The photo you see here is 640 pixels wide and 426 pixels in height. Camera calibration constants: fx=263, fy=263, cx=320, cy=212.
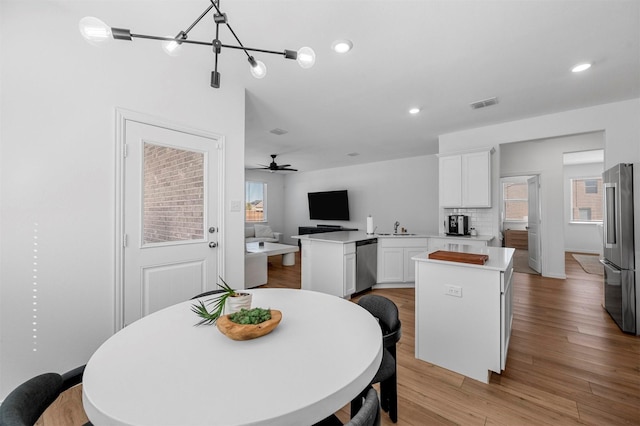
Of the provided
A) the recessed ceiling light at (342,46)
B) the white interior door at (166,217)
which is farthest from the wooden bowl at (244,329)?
the recessed ceiling light at (342,46)

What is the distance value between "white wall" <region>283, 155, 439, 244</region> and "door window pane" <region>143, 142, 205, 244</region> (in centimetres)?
545

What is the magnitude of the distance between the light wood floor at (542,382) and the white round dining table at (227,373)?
3.43 ft

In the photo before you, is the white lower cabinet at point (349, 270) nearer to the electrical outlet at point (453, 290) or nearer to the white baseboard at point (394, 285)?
the white baseboard at point (394, 285)

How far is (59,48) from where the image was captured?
1.77 m

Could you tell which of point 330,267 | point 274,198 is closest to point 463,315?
point 330,267

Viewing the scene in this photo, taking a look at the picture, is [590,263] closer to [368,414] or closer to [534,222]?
[534,222]

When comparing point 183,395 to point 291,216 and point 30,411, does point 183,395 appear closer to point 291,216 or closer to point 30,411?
point 30,411

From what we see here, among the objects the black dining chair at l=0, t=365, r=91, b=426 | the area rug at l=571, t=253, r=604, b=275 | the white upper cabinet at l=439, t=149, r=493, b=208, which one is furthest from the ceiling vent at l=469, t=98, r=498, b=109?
the area rug at l=571, t=253, r=604, b=275

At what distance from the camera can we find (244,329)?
1039 mm

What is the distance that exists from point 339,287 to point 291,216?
592 cm

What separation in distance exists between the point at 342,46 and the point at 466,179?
3.12 meters

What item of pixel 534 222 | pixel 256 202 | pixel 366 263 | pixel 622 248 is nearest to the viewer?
pixel 622 248

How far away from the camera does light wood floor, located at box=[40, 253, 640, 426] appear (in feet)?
5.43

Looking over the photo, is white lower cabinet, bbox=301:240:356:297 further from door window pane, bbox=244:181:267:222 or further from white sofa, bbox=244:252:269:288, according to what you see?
door window pane, bbox=244:181:267:222
